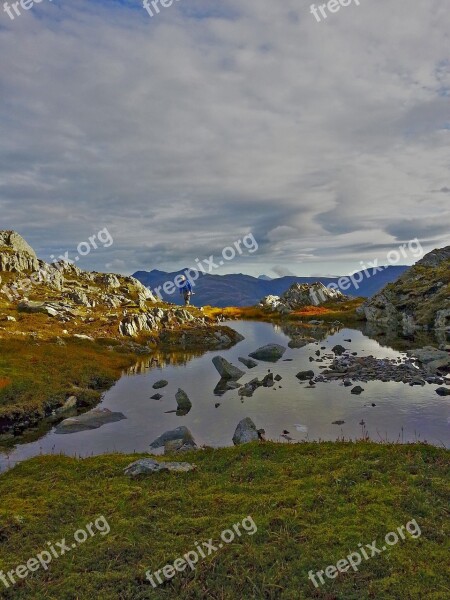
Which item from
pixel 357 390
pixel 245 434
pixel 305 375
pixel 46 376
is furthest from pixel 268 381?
pixel 46 376

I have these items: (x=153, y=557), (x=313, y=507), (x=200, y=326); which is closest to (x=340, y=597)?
(x=313, y=507)

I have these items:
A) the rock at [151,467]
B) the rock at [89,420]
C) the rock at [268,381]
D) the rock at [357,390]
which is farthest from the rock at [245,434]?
the rock at [268,381]

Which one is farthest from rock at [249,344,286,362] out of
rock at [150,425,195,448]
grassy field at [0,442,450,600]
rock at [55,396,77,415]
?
grassy field at [0,442,450,600]

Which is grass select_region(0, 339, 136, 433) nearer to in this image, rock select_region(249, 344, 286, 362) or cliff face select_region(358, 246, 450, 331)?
rock select_region(249, 344, 286, 362)

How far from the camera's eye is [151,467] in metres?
22.1

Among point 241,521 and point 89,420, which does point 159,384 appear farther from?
point 241,521

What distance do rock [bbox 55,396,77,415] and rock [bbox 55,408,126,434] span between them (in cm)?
363

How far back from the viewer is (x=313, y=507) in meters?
17.3

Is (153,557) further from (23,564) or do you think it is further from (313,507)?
(313,507)

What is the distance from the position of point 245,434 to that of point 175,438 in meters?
5.41

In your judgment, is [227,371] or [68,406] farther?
[227,371]

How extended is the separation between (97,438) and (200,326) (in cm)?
A: 8546

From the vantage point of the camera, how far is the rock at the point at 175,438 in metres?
30.4

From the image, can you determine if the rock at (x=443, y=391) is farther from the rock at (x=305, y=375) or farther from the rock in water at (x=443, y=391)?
the rock at (x=305, y=375)
